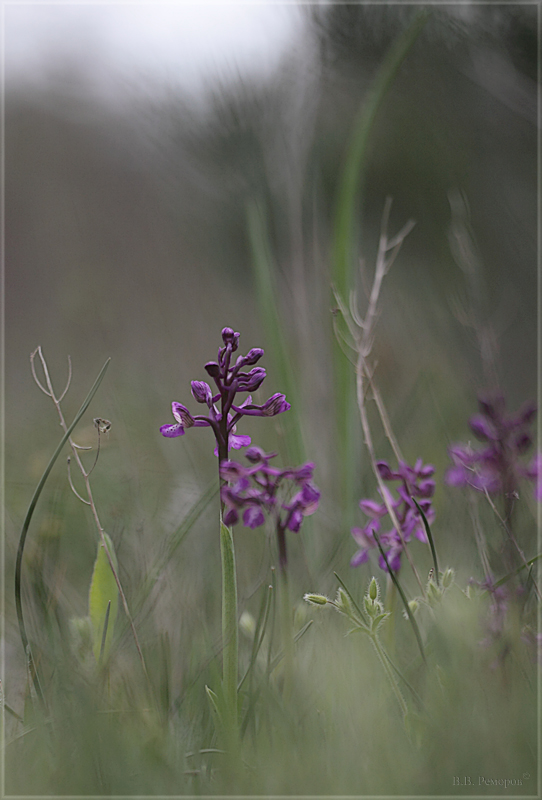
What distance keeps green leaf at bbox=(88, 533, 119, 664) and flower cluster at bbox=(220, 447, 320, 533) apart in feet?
0.62

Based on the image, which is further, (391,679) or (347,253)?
(347,253)

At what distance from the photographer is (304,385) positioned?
4.52 ft

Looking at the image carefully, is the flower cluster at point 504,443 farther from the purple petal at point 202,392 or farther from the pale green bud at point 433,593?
the purple petal at point 202,392

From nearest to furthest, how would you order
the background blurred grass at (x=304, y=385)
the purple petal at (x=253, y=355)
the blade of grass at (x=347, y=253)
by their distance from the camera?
the background blurred grass at (x=304, y=385)
the purple petal at (x=253, y=355)
the blade of grass at (x=347, y=253)

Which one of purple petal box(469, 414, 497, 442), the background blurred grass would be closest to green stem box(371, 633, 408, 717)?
the background blurred grass

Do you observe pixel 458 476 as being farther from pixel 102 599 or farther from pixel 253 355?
pixel 102 599

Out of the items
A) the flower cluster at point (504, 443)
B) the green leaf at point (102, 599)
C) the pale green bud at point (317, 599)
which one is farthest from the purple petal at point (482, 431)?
the green leaf at point (102, 599)

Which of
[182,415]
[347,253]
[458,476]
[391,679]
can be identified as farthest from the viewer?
[347,253]

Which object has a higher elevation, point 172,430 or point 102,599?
point 172,430

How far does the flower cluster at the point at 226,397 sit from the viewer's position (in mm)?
550

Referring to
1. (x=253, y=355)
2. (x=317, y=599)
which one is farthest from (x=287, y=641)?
(x=253, y=355)

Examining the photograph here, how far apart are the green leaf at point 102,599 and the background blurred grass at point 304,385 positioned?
0.04 m

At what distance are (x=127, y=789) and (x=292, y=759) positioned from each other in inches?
4.9

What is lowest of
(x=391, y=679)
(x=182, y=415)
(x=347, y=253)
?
(x=391, y=679)
